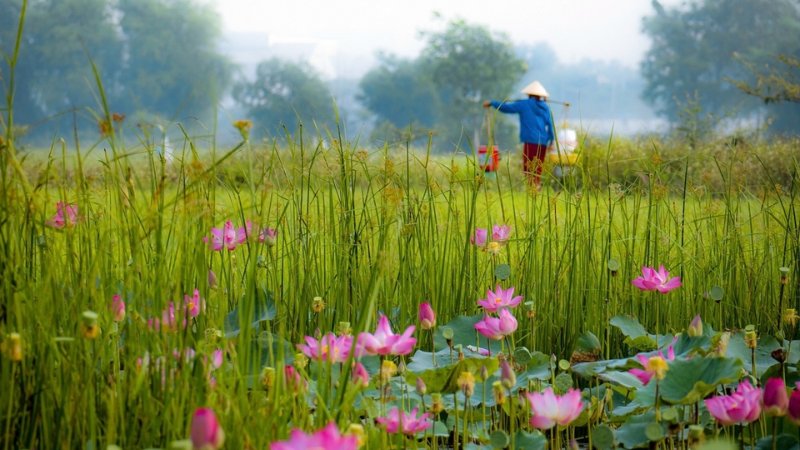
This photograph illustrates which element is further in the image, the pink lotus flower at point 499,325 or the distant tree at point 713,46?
the distant tree at point 713,46

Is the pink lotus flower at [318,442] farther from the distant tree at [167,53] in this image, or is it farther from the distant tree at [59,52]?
the distant tree at [167,53]

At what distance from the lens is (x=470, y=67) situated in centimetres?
3894

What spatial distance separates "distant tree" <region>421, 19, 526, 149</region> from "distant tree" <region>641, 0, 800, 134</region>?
6.60 metres

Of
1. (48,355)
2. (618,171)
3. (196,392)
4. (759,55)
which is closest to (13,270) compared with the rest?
(48,355)

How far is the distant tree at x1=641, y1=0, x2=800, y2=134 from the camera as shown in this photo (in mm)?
37531

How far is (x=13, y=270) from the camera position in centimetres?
124

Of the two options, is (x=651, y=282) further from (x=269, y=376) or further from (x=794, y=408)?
(x=269, y=376)

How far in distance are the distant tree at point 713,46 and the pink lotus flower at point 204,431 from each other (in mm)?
38165

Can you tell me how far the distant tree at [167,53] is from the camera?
1684 inches

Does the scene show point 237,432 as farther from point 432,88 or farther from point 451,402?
point 432,88

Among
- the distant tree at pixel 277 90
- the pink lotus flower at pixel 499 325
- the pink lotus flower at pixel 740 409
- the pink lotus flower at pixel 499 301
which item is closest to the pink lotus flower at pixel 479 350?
the pink lotus flower at pixel 499 301

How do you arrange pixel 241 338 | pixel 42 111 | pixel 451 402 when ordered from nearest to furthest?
1. pixel 241 338
2. pixel 451 402
3. pixel 42 111

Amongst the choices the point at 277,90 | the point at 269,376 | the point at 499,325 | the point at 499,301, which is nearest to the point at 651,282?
the point at 499,301

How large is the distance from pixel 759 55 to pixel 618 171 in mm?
29587
